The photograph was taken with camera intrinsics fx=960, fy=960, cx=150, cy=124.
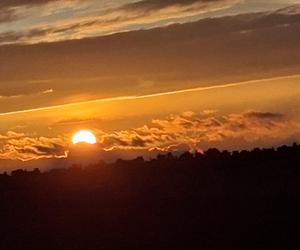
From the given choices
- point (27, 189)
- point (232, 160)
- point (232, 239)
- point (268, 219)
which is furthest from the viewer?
point (232, 160)

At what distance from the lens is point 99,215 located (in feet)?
116

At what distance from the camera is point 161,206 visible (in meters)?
35.7

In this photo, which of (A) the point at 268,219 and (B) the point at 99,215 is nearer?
(A) the point at 268,219

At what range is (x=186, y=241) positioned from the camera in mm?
29594

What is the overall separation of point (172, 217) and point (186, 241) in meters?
3.60

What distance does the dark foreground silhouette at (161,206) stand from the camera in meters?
30.3

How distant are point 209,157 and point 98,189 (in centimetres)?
1141

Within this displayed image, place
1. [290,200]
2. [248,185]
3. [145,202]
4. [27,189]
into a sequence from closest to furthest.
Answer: [290,200], [145,202], [248,185], [27,189]

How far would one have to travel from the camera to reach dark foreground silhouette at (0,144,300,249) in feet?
99.5

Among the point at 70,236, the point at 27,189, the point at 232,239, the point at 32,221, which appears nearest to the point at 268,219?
the point at 232,239

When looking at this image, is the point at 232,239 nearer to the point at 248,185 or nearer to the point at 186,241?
the point at 186,241

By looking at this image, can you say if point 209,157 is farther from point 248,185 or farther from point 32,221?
point 32,221

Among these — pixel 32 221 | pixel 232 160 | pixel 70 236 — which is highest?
pixel 232 160

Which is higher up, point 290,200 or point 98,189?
point 98,189
